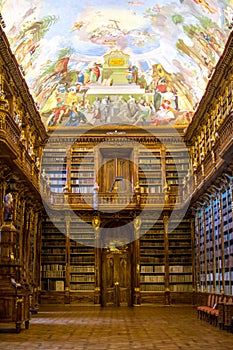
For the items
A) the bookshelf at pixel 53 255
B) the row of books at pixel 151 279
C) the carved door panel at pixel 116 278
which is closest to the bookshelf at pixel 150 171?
the carved door panel at pixel 116 278

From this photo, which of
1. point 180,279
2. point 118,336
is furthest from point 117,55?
point 118,336

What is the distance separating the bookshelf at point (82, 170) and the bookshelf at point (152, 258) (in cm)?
269

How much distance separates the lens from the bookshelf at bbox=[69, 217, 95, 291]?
59.3 feet

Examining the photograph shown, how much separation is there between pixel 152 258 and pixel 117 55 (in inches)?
289

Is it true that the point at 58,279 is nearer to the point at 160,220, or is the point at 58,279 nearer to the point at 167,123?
the point at 160,220

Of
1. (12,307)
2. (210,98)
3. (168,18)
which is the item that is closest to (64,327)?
(12,307)

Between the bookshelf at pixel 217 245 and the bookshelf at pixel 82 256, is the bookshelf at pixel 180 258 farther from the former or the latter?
the bookshelf at pixel 217 245

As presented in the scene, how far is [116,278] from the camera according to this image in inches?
724

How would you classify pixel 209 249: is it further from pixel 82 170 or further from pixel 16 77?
pixel 16 77

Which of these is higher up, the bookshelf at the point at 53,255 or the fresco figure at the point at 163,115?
the fresco figure at the point at 163,115

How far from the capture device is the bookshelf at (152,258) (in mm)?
18078

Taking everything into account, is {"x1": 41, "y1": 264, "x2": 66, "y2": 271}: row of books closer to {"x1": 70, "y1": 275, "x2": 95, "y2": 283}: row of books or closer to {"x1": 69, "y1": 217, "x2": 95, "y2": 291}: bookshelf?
{"x1": 69, "y1": 217, "x2": 95, "y2": 291}: bookshelf

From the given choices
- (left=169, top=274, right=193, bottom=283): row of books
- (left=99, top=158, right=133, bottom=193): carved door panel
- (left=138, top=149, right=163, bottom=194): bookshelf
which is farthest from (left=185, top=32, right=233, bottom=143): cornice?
(left=169, top=274, right=193, bottom=283): row of books

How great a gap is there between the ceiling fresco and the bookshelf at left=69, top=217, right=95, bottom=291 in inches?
160
